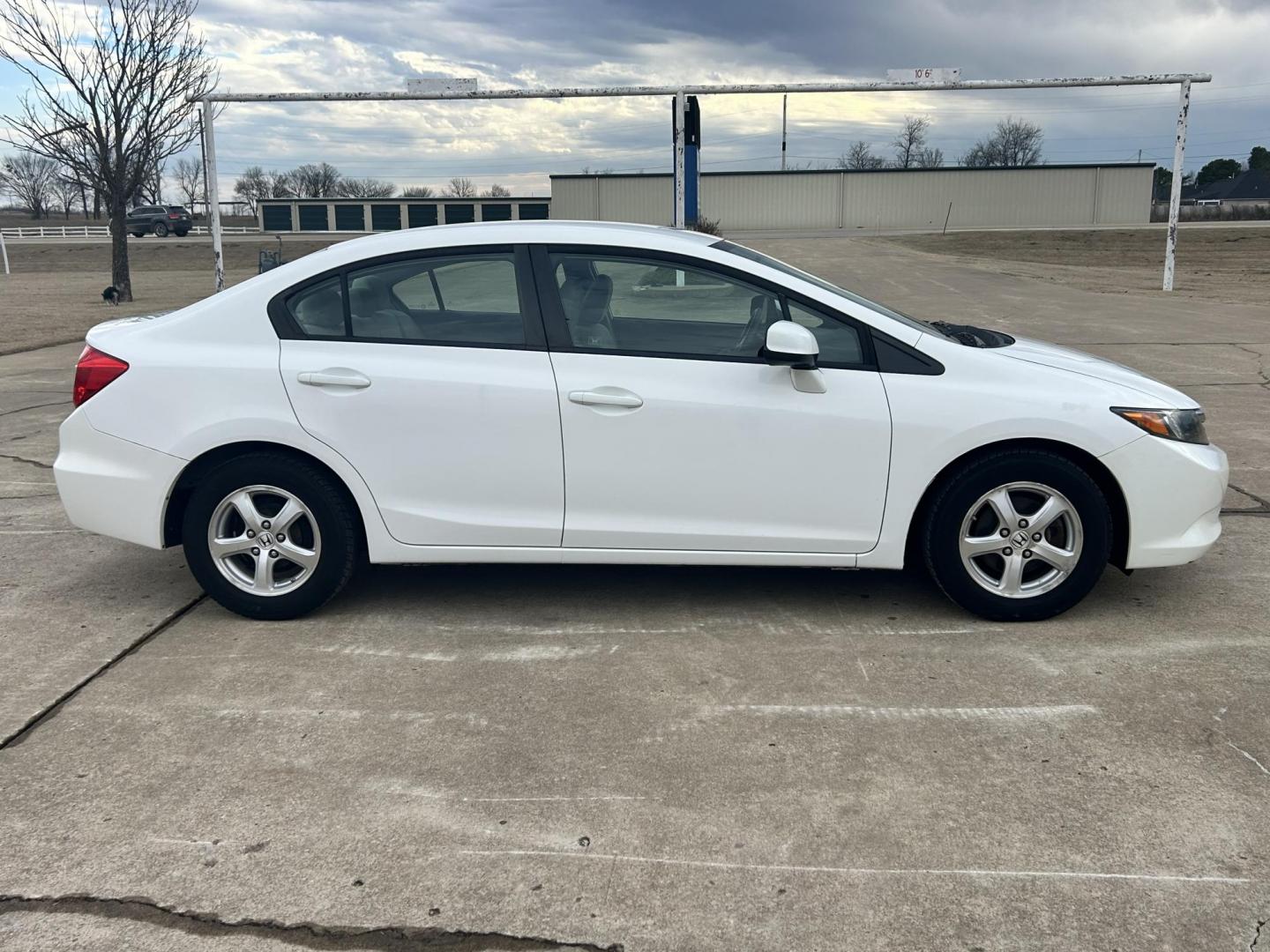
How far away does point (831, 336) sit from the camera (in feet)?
13.7

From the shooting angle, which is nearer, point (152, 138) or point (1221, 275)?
point (152, 138)

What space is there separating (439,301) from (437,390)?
1.41 ft

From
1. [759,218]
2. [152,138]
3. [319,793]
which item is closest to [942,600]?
[319,793]

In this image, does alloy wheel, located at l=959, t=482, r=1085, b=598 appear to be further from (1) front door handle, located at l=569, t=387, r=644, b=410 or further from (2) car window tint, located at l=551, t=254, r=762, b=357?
(1) front door handle, located at l=569, t=387, r=644, b=410

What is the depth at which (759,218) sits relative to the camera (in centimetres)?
6106

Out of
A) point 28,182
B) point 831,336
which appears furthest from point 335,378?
point 28,182

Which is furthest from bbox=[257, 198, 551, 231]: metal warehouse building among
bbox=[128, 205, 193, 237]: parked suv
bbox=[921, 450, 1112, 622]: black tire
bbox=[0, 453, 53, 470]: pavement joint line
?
bbox=[921, 450, 1112, 622]: black tire

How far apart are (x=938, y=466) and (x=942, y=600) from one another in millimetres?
784

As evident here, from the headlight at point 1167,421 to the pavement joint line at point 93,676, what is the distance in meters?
3.99

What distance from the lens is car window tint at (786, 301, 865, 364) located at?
13.6 feet

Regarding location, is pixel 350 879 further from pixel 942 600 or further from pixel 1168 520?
pixel 1168 520

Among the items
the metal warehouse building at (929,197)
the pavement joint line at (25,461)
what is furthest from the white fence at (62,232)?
the pavement joint line at (25,461)

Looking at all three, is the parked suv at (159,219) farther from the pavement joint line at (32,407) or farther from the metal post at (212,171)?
the pavement joint line at (32,407)

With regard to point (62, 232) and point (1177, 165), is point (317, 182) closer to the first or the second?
point (62, 232)
